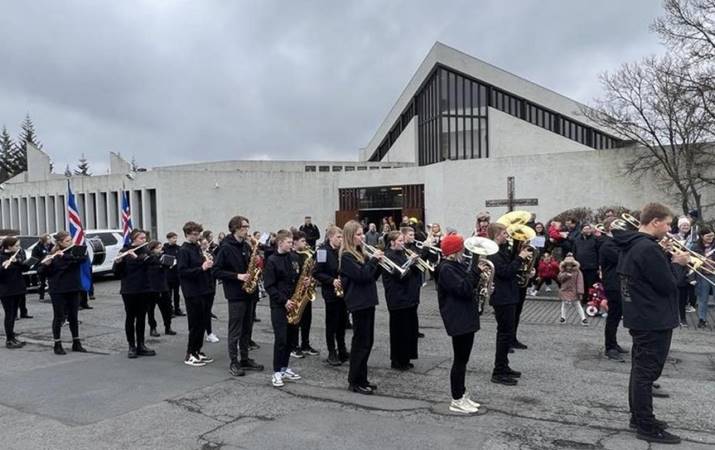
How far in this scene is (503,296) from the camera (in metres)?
6.79

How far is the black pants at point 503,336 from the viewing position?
6.65 meters

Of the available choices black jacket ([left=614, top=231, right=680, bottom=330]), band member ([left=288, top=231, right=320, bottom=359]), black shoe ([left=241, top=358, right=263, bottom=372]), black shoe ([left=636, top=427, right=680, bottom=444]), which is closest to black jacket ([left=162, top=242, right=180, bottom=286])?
band member ([left=288, top=231, right=320, bottom=359])

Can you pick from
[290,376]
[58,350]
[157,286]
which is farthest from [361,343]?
[58,350]

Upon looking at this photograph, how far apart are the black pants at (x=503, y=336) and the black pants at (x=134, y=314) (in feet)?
17.4

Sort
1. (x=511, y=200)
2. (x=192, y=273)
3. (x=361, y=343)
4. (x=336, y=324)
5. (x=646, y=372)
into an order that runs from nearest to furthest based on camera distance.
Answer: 1. (x=646, y=372)
2. (x=361, y=343)
3. (x=192, y=273)
4. (x=336, y=324)
5. (x=511, y=200)

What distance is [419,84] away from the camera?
3894cm

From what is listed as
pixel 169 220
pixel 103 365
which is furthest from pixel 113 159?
pixel 103 365

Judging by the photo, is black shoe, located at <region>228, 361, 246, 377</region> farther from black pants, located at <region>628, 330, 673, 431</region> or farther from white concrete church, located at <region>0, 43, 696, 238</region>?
white concrete church, located at <region>0, 43, 696, 238</region>

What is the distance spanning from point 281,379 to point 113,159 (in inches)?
1049

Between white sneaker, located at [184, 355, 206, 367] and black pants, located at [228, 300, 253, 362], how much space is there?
26.4 inches

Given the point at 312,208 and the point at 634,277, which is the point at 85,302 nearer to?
the point at 634,277

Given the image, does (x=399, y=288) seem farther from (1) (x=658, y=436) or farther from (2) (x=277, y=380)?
(1) (x=658, y=436)

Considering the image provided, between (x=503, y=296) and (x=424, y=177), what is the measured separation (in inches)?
767

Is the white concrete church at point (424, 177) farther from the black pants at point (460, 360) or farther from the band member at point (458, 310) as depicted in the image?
the black pants at point (460, 360)
